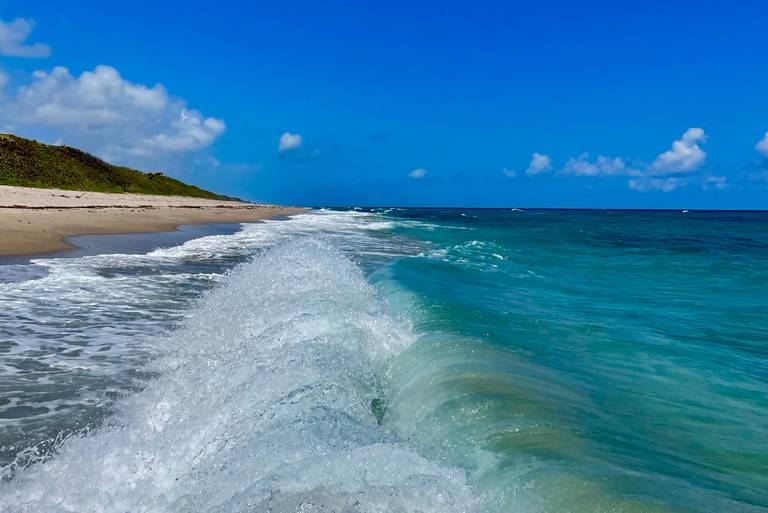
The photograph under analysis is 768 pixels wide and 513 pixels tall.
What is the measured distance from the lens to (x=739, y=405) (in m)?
6.30

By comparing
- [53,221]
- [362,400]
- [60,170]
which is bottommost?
[362,400]

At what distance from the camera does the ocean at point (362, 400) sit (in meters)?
3.78

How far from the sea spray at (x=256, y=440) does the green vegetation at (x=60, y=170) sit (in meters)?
43.2

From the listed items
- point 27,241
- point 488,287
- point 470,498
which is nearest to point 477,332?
point 470,498

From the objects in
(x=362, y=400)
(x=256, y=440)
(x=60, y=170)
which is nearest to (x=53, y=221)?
(x=362, y=400)

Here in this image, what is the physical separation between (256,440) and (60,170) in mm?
54073

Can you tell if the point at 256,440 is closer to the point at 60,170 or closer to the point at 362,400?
the point at 362,400

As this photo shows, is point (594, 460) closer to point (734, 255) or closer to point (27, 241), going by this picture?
point (27, 241)

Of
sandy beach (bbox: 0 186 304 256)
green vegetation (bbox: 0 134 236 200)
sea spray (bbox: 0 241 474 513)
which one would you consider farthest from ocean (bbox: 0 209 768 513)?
green vegetation (bbox: 0 134 236 200)

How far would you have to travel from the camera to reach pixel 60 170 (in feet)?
163

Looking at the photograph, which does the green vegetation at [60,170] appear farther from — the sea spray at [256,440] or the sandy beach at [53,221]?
the sea spray at [256,440]

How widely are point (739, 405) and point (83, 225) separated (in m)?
24.2

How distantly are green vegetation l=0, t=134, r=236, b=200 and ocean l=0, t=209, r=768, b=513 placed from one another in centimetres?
3913

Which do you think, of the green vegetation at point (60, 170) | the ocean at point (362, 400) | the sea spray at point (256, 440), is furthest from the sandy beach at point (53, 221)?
the sea spray at point (256, 440)
